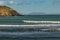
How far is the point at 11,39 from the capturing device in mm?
14617

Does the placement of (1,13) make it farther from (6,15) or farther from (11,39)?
(11,39)

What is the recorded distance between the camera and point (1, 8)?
71.8 meters

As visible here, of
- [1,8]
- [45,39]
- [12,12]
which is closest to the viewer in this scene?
[45,39]

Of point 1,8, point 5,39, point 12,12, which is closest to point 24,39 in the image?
point 5,39

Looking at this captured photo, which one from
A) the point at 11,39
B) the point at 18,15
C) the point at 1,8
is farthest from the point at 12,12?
the point at 11,39

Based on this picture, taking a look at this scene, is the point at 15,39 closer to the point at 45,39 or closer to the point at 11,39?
the point at 11,39

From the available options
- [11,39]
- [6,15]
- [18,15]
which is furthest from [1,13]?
[11,39]

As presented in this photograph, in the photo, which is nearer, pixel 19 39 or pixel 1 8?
pixel 19 39

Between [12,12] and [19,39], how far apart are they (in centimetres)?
5207

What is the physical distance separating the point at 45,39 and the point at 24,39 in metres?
1.50

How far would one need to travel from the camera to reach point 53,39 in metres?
14.4

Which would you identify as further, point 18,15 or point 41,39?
point 18,15

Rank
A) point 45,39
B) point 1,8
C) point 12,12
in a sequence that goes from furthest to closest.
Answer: point 1,8
point 12,12
point 45,39

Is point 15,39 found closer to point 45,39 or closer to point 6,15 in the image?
point 45,39
